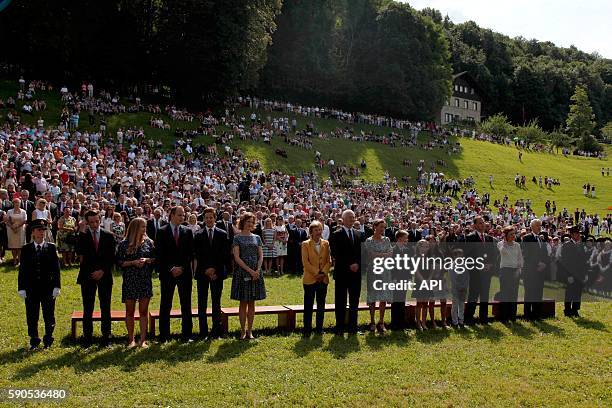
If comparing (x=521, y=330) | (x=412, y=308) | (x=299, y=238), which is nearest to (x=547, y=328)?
(x=521, y=330)

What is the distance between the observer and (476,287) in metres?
10.1

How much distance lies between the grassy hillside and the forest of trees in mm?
4863

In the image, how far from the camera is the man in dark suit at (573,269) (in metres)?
11.1

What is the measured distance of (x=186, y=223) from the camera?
40.9ft

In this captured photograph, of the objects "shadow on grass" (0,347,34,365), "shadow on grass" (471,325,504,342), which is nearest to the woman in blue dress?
"shadow on grass" (0,347,34,365)

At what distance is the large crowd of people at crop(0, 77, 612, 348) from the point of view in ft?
25.9

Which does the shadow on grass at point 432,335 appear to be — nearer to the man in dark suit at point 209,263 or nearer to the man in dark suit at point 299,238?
the man in dark suit at point 209,263

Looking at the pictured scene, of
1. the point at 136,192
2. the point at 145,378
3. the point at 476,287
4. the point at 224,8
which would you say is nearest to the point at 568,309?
the point at 476,287

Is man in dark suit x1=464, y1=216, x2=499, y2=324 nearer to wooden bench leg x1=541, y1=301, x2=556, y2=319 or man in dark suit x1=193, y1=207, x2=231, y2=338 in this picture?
wooden bench leg x1=541, y1=301, x2=556, y2=319

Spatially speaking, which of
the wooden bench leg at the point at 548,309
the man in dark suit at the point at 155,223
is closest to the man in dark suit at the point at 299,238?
the man in dark suit at the point at 155,223

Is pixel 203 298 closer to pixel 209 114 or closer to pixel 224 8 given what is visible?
pixel 209 114

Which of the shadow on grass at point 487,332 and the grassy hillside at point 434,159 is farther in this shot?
the grassy hillside at point 434,159

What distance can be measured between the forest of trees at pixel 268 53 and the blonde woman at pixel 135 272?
107 feet

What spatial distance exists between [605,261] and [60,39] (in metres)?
34.1
